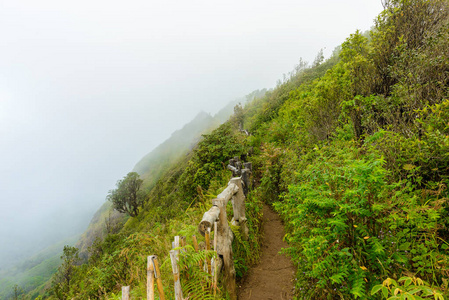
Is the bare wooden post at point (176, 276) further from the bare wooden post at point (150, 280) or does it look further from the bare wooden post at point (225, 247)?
the bare wooden post at point (225, 247)

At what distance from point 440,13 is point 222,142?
7.24 meters

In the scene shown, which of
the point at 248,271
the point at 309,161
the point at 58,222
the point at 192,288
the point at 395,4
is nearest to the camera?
the point at 192,288

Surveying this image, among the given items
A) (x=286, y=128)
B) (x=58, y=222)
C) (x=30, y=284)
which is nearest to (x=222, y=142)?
(x=286, y=128)

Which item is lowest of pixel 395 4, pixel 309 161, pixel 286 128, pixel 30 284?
pixel 30 284

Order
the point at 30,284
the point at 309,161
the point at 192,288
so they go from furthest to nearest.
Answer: the point at 30,284 < the point at 309,161 < the point at 192,288

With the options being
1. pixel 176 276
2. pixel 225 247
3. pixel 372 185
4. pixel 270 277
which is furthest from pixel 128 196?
pixel 372 185

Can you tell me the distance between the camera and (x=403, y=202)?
7.96 ft

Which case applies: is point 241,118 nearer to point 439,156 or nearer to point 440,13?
point 440,13

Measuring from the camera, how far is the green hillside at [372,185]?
225 centimetres

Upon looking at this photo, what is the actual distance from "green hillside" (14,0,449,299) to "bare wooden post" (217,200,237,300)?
32cm

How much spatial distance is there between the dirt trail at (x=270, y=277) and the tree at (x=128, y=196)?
3233cm

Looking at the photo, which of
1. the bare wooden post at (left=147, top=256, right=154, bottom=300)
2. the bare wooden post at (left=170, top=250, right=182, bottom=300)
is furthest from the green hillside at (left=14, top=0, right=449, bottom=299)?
the bare wooden post at (left=147, top=256, right=154, bottom=300)

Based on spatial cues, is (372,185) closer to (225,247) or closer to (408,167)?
(408,167)

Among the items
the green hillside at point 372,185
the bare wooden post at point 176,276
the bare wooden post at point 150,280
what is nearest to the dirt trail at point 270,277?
the green hillside at point 372,185
